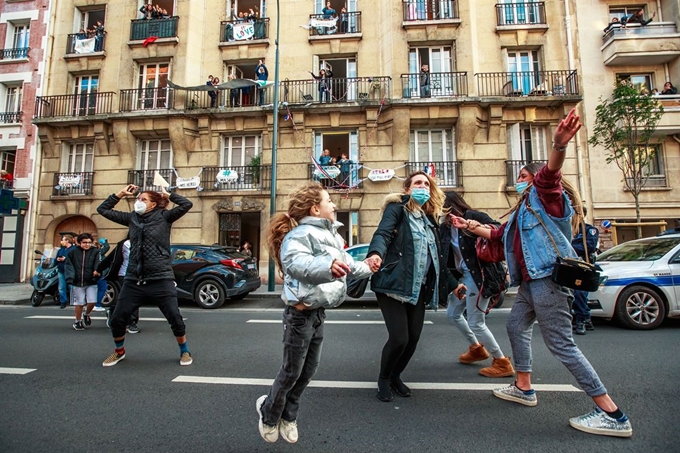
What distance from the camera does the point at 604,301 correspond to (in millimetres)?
5863

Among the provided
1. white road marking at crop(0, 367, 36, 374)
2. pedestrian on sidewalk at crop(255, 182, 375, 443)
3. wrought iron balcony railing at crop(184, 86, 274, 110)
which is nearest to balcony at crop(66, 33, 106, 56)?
wrought iron balcony railing at crop(184, 86, 274, 110)

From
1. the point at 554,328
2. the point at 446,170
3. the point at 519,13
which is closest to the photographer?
the point at 554,328

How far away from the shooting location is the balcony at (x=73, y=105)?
1619 cm

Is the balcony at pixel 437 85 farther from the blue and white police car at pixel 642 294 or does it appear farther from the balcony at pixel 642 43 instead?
the blue and white police car at pixel 642 294

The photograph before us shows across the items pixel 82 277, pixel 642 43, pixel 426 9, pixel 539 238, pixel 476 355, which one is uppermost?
pixel 426 9

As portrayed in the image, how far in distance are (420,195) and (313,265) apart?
1491 mm

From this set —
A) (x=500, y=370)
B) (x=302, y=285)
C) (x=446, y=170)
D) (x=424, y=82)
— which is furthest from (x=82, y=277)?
(x=424, y=82)

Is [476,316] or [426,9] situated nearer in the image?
[476,316]

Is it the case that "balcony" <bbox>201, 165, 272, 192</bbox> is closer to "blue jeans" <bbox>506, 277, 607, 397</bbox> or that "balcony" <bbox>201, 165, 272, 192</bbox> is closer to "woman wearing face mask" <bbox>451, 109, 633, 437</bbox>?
"woman wearing face mask" <bbox>451, 109, 633, 437</bbox>

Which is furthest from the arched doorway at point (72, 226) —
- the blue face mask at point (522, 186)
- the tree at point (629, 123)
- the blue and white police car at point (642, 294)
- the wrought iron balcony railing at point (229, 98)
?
the tree at point (629, 123)

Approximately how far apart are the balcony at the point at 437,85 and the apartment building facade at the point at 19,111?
54.7 feet

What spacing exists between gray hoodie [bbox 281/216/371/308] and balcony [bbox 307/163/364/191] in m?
12.3

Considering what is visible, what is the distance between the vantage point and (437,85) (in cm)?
1496

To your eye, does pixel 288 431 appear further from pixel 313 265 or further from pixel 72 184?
pixel 72 184
